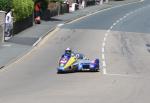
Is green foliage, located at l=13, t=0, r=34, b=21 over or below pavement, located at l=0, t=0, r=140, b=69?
over

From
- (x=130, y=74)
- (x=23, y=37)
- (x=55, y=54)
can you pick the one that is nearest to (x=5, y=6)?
(x=23, y=37)

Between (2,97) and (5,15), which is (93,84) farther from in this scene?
(5,15)

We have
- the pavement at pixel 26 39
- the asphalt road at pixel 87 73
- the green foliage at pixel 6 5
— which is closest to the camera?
the asphalt road at pixel 87 73

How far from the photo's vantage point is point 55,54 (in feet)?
109

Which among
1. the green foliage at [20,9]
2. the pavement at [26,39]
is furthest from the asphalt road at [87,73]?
the green foliage at [20,9]

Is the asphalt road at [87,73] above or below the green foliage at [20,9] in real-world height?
below

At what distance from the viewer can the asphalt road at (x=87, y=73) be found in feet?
62.1

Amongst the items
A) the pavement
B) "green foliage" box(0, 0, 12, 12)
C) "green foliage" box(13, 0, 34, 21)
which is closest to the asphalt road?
the pavement

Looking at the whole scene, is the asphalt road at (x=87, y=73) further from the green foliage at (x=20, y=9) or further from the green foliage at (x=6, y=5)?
the green foliage at (x=6, y=5)

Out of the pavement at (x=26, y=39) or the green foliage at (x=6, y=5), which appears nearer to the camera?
the pavement at (x=26, y=39)

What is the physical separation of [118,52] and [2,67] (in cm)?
965

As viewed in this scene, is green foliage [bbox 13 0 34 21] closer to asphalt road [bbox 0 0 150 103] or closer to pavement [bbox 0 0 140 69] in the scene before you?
pavement [bbox 0 0 140 69]

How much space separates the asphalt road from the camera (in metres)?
18.9

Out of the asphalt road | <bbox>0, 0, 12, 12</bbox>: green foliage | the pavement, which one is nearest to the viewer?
the asphalt road
